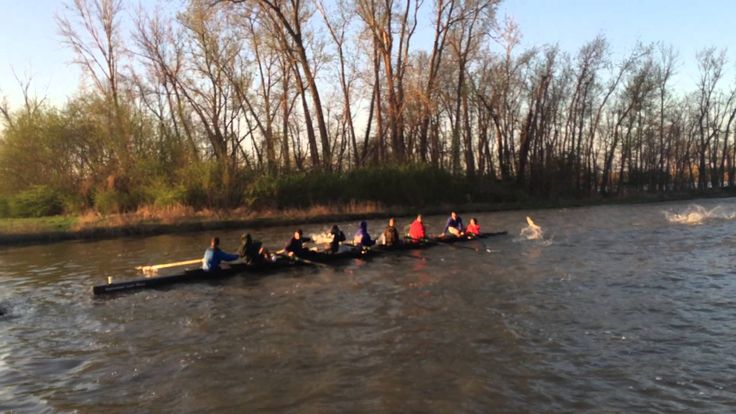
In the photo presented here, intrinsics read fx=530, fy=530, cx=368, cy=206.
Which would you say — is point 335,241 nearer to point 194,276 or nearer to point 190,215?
point 194,276

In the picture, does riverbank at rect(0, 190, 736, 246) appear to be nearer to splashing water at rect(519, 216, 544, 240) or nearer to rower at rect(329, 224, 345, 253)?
splashing water at rect(519, 216, 544, 240)

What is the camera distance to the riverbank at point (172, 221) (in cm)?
2662

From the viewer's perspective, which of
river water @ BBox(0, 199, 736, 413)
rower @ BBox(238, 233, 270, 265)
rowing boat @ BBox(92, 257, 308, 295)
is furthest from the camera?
rower @ BBox(238, 233, 270, 265)

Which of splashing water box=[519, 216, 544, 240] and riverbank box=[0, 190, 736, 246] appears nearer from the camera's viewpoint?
splashing water box=[519, 216, 544, 240]

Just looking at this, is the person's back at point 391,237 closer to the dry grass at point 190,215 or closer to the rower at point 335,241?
the rower at point 335,241

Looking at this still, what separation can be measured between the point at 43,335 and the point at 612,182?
56.7 meters

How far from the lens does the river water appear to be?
22.0 ft

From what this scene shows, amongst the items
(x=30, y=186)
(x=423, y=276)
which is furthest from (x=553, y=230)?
(x=30, y=186)

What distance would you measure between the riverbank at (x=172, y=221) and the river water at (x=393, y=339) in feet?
36.3

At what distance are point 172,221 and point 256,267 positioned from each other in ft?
53.6

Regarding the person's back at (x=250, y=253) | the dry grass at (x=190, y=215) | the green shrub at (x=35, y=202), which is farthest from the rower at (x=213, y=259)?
the green shrub at (x=35, y=202)

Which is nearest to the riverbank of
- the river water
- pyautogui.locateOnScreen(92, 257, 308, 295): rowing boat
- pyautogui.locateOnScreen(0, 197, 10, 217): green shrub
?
pyautogui.locateOnScreen(0, 197, 10, 217): green shrub

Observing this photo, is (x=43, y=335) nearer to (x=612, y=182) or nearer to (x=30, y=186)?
(x=30, y=186)

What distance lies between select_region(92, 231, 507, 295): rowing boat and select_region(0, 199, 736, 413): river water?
0.34 meters
